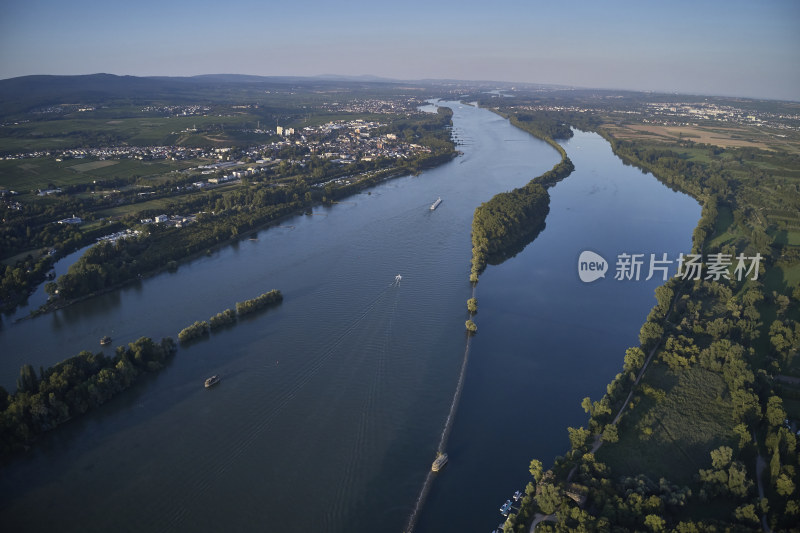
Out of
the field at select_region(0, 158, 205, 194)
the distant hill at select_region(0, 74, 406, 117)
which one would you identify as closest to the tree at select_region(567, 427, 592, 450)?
the field at select_region(0, 158, 205, 194)

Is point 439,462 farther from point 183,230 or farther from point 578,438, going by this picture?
point 183,230

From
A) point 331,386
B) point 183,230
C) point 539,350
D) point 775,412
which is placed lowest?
point 331,386

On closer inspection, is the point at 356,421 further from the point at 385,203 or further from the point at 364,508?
the point at 385,203

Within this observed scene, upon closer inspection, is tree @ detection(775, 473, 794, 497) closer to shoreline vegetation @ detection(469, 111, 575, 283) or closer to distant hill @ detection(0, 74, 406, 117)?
shoreline vegetation @ detection(469, 111, 575, 283)

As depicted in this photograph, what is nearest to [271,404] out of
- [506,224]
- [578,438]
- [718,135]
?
[578,438]

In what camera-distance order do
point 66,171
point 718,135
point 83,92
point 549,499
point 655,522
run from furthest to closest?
point 83,92 → point 718,135 → point 66,171 → point 549,499 → point 655,522

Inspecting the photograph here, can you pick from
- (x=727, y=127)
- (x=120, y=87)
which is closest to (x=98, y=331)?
(x=727, y=127)

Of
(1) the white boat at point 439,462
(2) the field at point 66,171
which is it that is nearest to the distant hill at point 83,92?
(2) the field at point 66,171
